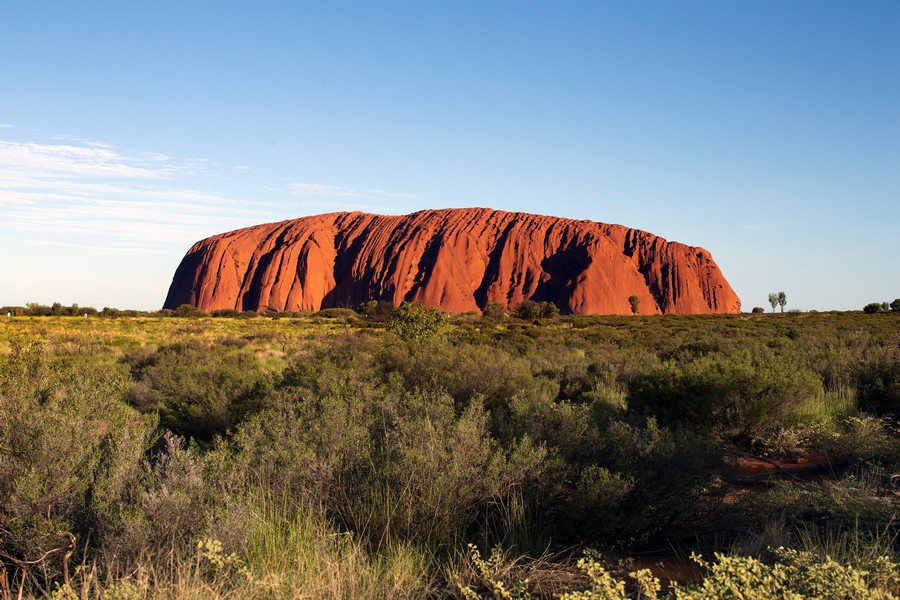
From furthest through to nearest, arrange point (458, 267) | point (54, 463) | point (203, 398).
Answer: point (458, 267)
point (203, 398)
point (54, 463)

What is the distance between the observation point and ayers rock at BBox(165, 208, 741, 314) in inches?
3782

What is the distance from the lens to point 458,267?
98.8 metres

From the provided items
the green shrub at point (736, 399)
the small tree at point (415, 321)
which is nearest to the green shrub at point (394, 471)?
the green shrub at point (736, 399)

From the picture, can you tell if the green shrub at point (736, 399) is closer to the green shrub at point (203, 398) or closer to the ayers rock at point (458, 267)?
the green shrub at point (203, 398)

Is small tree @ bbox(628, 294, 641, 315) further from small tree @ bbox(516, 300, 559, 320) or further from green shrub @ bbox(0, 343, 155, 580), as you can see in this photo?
green shrub @ bbox(0, 343, 155, 580)

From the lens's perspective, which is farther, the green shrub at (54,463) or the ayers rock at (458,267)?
the ayers rock at (458,267)

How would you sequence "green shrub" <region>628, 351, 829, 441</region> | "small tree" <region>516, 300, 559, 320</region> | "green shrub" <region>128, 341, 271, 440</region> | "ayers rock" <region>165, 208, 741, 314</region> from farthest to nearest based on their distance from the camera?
"ayers rock" <region>165, 208, 741, 314</region>
"small tree" <region>516, 300, 559, 320</region>
"green shrub" <region>128, 341, 271, 440</region>
"green shrub" <region>628, 351, 829, 441</region>

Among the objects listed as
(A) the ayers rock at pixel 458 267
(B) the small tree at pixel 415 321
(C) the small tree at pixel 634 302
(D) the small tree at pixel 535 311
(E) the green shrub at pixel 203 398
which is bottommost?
(E) the green shrub at pixel 203 398

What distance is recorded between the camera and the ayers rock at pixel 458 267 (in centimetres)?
9606

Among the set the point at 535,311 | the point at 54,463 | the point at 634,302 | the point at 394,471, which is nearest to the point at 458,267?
the point at 634,302

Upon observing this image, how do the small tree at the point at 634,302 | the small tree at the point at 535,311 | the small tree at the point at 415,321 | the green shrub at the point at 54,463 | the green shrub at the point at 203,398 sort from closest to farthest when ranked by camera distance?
the green shrub at the point at 54,463
the green shrub at the point at 203,398
the small tree at the point at 415,321
the small tree at the point at 535,311
the small tree at the point at 634,302

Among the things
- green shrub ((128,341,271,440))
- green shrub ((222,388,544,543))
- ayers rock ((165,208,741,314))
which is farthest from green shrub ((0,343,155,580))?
ayers rock ((165,208,741,314))

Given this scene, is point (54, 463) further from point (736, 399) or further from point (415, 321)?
point (415, 321)

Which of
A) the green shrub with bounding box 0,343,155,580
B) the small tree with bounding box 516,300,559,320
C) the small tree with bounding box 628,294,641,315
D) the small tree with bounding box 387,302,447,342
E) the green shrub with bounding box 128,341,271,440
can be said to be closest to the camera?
the green shrub with bounding box 0,343,155,580
